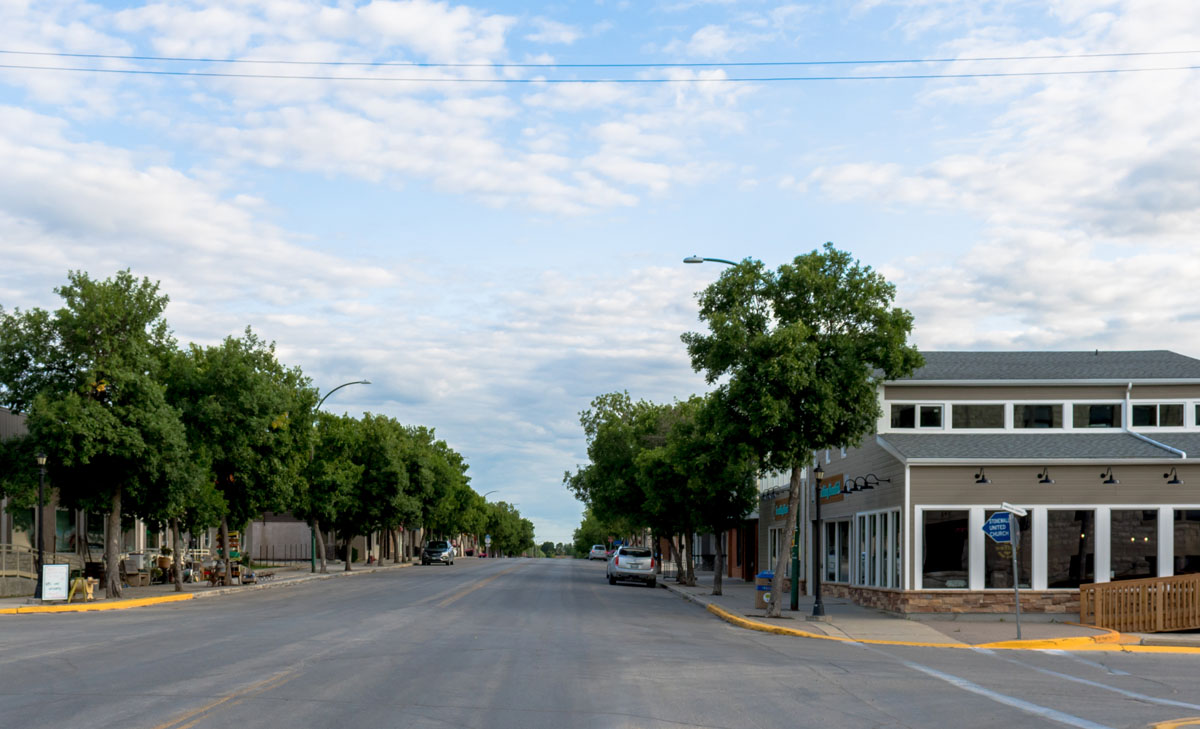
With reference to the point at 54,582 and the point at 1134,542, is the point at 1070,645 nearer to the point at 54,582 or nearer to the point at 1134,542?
the point at 1134,542

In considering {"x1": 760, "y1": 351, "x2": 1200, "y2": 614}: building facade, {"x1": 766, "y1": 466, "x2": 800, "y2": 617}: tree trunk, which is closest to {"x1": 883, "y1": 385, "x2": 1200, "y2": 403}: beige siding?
{"x1": 760, "y1": 351, "x2": 1200, "y2": 614}: building facade

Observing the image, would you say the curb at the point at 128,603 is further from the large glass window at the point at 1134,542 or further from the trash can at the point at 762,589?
the large glass window at the point at 1134,542

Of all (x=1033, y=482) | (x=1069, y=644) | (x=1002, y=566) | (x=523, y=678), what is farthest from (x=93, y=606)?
(x=1033, y=482)

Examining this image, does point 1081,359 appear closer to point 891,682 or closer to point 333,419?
point 891,682

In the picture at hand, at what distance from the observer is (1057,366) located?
104 ft

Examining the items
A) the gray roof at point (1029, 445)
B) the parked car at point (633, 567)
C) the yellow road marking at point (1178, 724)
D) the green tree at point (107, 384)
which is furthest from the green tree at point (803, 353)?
the parked car at point (633, 567)

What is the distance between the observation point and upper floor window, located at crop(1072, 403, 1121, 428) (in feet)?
99.3

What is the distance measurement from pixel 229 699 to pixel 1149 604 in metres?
19.9

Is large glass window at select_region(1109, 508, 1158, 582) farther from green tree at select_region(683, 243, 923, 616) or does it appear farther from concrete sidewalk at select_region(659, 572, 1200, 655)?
green tree at select_region(683, 243, 923, 616)

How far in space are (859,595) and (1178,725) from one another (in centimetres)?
2064

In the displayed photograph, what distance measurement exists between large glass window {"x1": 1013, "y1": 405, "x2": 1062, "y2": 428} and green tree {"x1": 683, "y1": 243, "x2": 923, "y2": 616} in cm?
565

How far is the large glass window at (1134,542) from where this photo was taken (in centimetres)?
2705

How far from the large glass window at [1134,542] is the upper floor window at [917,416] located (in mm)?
5251

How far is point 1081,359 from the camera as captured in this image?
32812 millimetres
